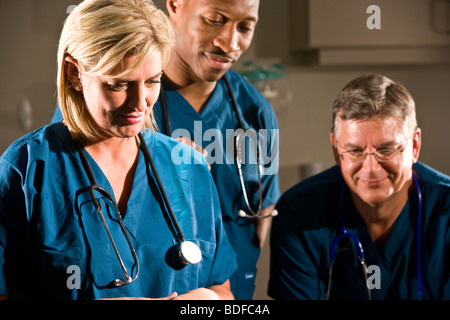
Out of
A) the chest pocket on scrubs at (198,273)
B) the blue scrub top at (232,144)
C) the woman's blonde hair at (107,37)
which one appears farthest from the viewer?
the blue scrub top at (232,144)

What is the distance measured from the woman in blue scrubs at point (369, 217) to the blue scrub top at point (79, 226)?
194 mm

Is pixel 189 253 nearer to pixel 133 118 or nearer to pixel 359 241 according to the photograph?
pixel 133 118

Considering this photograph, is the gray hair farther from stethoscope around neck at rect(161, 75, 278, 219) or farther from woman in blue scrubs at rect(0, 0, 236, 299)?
woman in blue scrubs at rect(0, 0, 236, 299)

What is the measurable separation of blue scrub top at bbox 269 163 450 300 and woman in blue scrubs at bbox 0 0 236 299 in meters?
0.18

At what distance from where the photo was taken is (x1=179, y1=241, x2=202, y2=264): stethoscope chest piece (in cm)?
73

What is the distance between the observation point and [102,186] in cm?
72

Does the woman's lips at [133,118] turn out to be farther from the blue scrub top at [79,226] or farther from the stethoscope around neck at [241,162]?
the stethoscope around neck at [241,162]

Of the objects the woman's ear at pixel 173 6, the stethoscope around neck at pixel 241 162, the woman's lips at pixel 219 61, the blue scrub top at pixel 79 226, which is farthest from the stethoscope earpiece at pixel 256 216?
the woman's ear at pixel 173 6

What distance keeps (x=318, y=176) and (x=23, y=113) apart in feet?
1.74

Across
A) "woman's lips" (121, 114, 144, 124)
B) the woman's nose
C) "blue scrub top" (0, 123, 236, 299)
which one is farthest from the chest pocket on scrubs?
the woman's nose

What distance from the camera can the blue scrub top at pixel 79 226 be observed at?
2.20 feet

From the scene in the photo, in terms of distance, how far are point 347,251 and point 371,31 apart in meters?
0.42

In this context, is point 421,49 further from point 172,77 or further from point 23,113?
point 23,113
